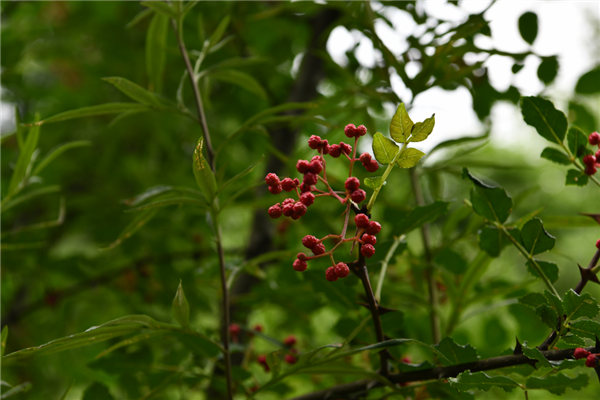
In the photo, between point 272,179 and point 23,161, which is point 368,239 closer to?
point 272,179

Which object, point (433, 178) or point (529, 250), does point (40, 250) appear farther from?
point (529, 250)

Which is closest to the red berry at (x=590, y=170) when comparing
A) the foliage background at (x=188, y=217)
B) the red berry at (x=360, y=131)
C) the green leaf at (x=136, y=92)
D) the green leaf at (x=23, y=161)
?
the foliage background at (x=188, y=217)

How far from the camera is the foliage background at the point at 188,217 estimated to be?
706 millimetres

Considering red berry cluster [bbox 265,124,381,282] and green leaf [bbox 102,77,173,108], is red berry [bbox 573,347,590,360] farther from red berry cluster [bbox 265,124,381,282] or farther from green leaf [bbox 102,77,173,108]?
green leaf [bbox 102,77,173,108]

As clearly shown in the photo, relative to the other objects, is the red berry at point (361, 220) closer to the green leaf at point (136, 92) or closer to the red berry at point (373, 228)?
the red berry at point (373, 228)

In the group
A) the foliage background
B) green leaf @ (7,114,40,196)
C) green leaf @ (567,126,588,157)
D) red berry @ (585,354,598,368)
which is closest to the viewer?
red berry @ (585,354,598,368)

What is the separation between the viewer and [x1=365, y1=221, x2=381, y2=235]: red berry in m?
0.33

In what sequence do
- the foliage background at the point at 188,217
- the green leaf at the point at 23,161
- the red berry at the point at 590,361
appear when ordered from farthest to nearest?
the foliage background at the point at 188,217
the green leaf at the point at 23,161
the red berry at the point at 590,361

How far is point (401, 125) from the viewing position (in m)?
0.35

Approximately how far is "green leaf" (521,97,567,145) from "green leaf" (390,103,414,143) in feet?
0.52

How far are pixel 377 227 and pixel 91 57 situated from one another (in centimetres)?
189

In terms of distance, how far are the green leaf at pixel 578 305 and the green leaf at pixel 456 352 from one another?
3.6 inches

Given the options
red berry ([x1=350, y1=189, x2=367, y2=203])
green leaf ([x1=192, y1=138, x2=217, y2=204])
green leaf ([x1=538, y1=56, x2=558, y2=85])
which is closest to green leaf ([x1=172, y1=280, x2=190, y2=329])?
green leaf ([x1=192, y1=138, x2=217, y2=204])

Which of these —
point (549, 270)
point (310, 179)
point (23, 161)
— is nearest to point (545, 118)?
point (549, 270)
